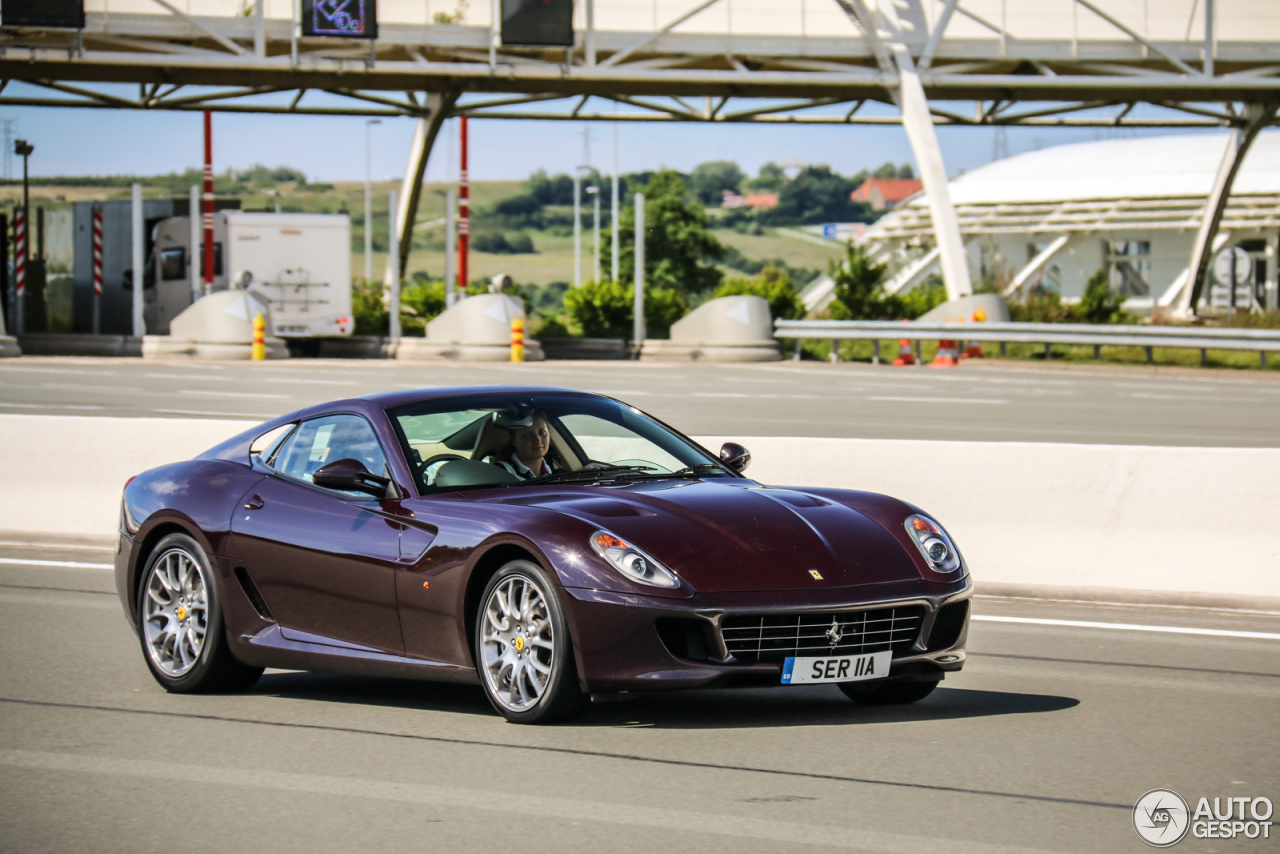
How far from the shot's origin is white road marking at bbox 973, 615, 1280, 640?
28.8 feet

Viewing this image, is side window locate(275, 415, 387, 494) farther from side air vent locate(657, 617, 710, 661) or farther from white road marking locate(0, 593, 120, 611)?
white road marking locate(0, 593, 120, 611)

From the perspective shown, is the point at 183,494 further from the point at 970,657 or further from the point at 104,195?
the point at 104,195

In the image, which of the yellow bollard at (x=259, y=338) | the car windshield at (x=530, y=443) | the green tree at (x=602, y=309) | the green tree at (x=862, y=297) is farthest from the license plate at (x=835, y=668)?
the green tree at (x=602, y=309)

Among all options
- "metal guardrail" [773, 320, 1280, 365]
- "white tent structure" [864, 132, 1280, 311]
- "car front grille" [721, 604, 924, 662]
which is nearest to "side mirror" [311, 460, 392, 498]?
"car front grille" [721, 604, 924, 662]

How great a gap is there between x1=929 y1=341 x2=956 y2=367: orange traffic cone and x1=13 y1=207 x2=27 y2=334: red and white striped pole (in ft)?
69.8

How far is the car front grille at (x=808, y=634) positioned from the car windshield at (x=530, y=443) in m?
1.14

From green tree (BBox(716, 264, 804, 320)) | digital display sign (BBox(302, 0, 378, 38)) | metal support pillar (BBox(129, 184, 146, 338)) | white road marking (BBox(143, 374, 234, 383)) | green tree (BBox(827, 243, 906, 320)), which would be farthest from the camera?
green tree (BBox(716, 264, 804, 320))

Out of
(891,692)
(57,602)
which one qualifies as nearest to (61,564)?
(57,602)

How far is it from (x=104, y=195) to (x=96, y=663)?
125m

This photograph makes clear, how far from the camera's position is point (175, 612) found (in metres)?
7.49

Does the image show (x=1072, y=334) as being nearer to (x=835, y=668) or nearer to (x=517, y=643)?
(x=835, y=668)

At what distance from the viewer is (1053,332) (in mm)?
32188

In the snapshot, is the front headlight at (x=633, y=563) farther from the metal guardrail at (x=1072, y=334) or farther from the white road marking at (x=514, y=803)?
the metal guardrail at (x=1072, y=334)

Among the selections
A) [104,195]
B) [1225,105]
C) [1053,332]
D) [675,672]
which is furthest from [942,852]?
[104,195]
